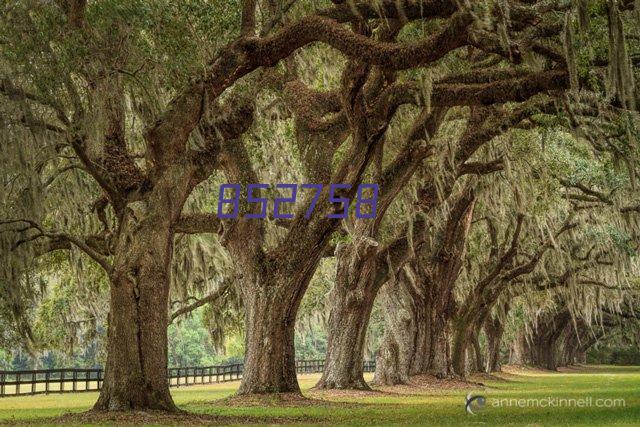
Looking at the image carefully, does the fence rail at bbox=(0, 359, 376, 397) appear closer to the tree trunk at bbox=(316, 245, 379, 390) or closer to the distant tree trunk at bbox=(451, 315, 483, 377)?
the tree trunk at bbox=(316, 245, 379, 390)

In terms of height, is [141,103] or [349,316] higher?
[141,103]

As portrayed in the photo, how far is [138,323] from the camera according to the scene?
517 inches

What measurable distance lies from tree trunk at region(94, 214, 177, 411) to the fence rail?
14336 mm

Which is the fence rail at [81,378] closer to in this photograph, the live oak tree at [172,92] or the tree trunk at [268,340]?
the tree trunk at [268,340]

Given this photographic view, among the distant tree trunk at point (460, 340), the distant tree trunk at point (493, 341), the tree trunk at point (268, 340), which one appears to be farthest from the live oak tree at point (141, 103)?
the distant tree trunk at point (493, 341)

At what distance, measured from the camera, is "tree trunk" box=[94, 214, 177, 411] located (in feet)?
42.4

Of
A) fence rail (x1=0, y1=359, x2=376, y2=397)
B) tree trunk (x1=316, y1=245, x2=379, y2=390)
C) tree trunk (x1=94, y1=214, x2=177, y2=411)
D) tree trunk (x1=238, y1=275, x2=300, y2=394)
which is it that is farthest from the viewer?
fence rail (x1=0, y1=359, x2=376, y2=397)

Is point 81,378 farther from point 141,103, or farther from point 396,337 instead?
point 141,103

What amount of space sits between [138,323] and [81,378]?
19.3 metres

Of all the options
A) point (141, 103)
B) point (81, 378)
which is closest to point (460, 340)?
point (81, 378)

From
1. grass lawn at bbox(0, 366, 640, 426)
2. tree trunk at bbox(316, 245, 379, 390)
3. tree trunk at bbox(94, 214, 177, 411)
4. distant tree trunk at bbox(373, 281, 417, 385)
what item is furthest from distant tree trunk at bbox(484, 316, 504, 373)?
tree trunk at bbox(94, 214, 177, 411)

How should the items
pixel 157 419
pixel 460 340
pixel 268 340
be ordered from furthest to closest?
pixel 460 340
pixel 268 340
pixel 157 419

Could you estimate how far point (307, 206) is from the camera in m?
16.7

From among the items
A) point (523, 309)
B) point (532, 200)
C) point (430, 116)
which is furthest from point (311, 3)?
point (523, 309)
